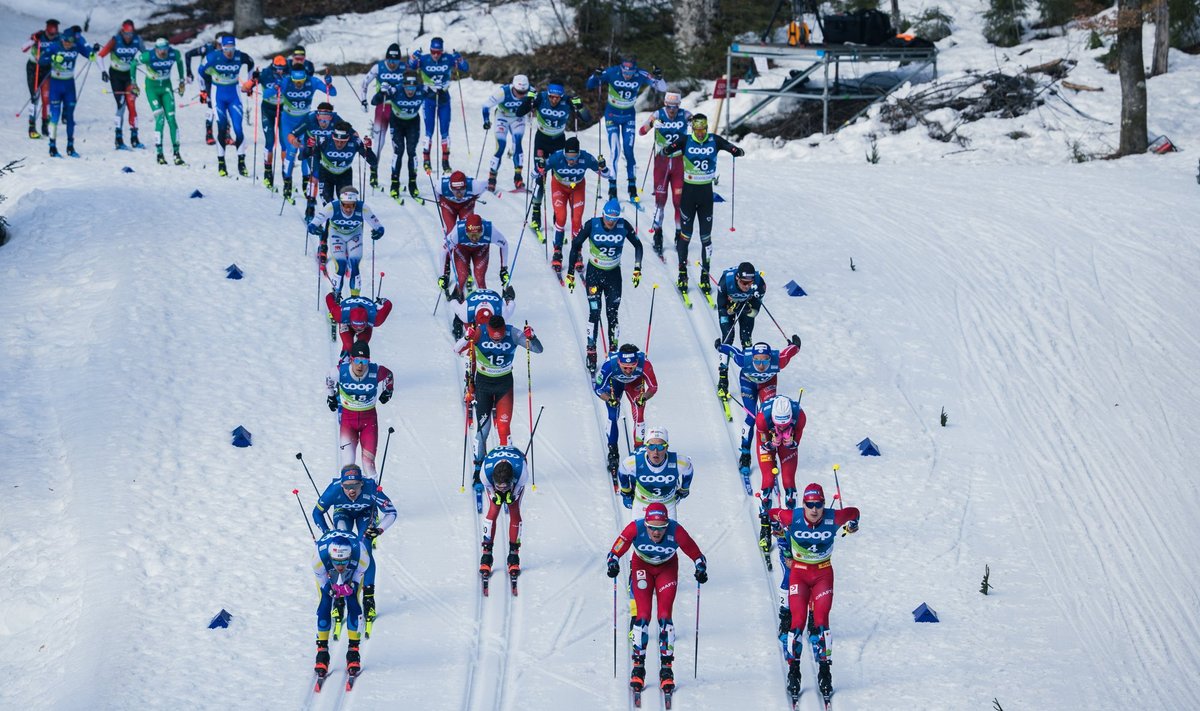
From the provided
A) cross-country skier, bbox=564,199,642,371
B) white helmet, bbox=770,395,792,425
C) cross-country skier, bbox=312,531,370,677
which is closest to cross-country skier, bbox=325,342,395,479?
cross-country skier, bbox=312,531,370,677

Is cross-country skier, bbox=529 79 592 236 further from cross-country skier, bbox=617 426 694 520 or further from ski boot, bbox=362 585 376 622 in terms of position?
ski boot, bbox=362 585 376 622

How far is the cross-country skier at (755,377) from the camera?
14.6 metres

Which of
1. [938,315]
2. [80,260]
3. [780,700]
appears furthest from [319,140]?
[780,700]

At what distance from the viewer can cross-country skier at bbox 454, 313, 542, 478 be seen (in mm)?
14414

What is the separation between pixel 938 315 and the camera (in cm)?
1886

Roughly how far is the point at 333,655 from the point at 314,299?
24.4 ft

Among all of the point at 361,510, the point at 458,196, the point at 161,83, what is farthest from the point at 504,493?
the point at 161,83

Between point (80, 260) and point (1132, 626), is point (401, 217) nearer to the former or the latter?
point (80, 260)

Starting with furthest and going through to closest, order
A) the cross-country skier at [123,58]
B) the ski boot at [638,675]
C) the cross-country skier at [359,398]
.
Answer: the cross-country skier at [123,58] → the cross-country skier at [359,398] → the ski boot at [638,675]

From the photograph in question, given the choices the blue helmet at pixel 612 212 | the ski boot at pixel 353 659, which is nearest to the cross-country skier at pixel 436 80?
the blue helmet at pixel 612 212

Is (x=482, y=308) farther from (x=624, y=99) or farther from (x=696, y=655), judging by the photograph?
(x=624, y=99)

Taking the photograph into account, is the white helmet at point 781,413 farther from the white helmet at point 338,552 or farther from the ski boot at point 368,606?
the white helmet at point 338,552

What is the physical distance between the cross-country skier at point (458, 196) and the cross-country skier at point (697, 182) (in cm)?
263

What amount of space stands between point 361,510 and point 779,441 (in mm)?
4156
